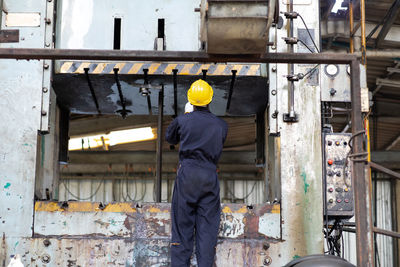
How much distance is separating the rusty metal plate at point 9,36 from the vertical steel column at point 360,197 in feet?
8.56

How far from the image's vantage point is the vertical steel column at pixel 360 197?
2643 millimetres

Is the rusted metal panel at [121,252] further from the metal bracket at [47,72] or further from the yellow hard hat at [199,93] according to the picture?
the yellow hard hat at [199,93]

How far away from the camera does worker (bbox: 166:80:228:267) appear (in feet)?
11.5

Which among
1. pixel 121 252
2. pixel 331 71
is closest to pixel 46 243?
pixel 121 252

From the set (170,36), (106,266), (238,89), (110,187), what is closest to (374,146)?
(110,187)

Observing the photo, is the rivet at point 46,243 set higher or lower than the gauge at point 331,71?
lower

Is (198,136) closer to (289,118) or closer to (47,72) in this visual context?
(289,118)

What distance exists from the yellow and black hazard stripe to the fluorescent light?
16.8ft

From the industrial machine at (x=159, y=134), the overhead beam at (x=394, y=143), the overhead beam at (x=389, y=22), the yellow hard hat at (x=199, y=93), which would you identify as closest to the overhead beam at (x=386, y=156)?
the overhead beam at (x=394, y=143)

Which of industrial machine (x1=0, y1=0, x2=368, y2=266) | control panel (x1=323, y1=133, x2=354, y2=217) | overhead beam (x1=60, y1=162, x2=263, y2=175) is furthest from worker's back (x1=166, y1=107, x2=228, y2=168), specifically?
overhead beam (x1=60, y1=162, x2=263, y2=175)

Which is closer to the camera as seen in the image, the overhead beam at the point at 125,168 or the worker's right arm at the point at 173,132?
the worker's right arm at the point at 173,132

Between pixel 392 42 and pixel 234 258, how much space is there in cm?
445

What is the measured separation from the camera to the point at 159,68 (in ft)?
14.2

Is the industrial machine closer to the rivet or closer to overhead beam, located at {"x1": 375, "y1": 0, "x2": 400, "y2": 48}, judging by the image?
the rivet
